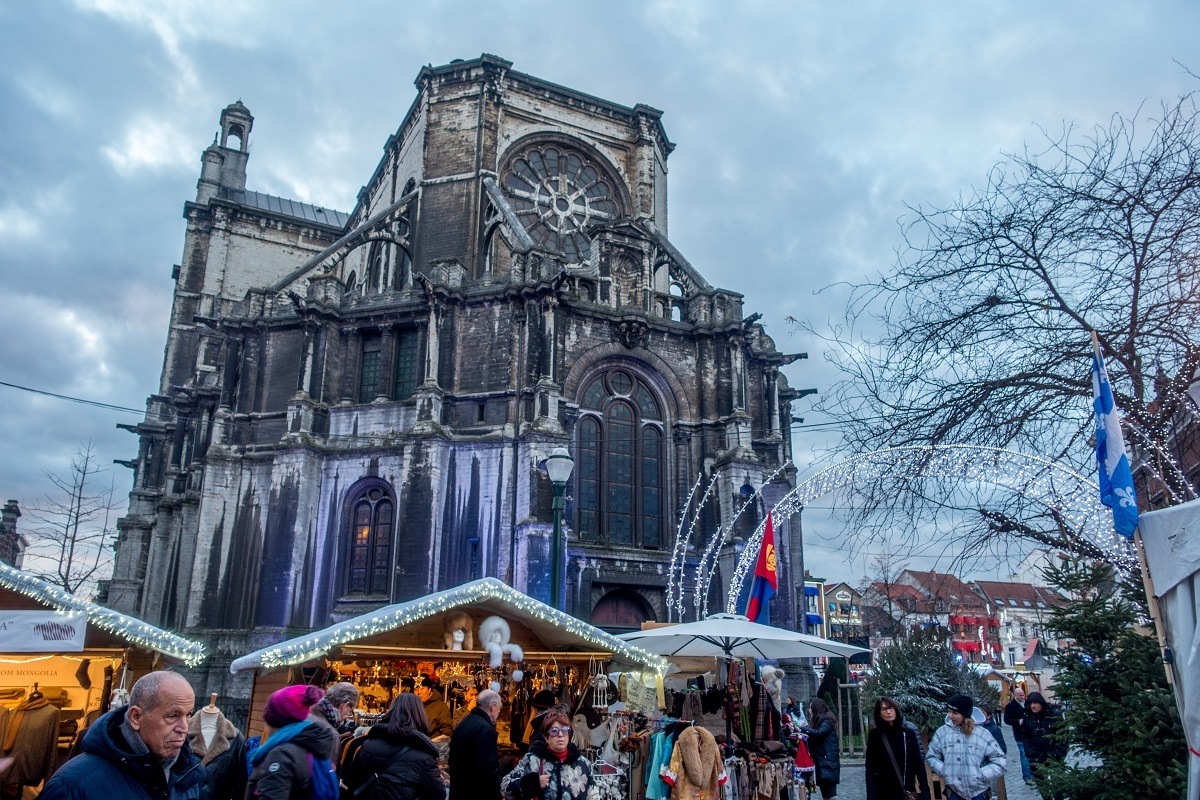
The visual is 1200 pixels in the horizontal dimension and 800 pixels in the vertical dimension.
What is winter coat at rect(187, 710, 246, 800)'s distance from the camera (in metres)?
6.20

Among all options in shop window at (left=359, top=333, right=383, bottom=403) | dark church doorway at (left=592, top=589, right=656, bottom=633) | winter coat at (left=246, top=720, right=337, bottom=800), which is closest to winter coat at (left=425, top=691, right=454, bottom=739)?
winter coat at (left=246, top=720, right=337, bottom=800)

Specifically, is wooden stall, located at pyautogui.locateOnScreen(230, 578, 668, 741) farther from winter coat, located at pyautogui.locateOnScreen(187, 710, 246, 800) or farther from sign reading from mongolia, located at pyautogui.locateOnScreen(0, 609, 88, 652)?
winter coat, located at pyautogui.locateOnScreen(187, 710, 246, 800)

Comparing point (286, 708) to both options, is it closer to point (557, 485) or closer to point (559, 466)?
point (559, 466)

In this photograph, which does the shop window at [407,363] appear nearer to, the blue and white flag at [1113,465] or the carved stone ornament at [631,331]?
the carved stone ornament at [631,331]

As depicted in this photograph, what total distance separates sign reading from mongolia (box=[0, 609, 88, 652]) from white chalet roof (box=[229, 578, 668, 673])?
5.75 ft

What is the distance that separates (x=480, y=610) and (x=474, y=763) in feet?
17.4

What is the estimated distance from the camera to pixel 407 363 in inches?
947

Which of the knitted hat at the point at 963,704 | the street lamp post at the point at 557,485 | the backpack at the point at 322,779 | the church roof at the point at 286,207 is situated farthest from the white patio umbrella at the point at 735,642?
the church roof at the point at 286,207

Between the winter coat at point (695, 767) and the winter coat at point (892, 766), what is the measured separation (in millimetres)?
1467

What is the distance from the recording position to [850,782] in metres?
15.3

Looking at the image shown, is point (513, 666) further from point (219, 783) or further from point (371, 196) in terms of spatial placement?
point (371, 196)

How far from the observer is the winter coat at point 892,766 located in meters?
7.59

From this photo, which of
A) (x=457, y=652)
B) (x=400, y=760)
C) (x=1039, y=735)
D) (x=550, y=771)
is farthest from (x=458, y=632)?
(x=1039, y=735)

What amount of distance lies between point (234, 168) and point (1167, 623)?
41.1 meters
